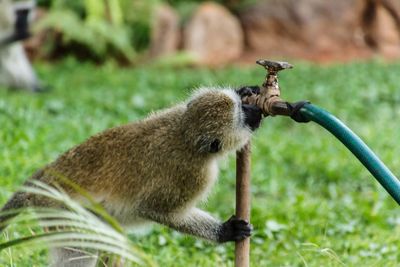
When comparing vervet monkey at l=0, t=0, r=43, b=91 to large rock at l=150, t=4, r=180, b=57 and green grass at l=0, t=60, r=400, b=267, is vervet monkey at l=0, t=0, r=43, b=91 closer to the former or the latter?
green grass at l=0, t=60, r=400, b=267

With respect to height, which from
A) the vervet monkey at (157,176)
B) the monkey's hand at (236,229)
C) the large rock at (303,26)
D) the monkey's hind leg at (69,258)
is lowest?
the monkey's hind leg at (69,258)

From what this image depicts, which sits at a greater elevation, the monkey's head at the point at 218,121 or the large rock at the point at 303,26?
the large rock at the point at 303,26

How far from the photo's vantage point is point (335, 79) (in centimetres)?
1330

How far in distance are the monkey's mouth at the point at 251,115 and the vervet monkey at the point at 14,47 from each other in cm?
758

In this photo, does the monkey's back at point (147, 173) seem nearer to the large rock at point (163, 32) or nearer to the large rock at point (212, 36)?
the large rock at point (163, 32)

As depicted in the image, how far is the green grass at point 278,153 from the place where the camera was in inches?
232

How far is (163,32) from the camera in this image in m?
15.7

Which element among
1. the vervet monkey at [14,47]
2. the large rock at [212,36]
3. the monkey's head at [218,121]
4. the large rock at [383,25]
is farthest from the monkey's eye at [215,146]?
the large rock at [383,25]

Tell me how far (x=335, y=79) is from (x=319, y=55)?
132 inches

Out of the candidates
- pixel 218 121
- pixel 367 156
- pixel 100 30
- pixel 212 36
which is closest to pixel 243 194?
pixel 218 121

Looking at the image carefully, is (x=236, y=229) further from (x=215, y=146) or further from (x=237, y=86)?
(x=237, y=86)

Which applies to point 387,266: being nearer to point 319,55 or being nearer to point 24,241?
point 24,241

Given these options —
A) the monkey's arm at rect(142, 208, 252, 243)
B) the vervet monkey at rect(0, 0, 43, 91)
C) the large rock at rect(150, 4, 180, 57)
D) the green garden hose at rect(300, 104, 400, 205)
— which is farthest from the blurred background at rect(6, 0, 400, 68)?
the green garden hose at rect(300, 104, 400, 205)

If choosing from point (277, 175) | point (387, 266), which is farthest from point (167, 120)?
point (277, 175)
